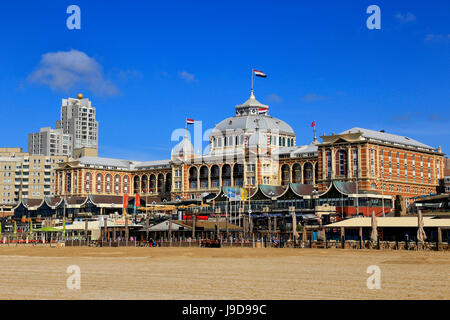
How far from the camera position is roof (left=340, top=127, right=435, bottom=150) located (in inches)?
6063

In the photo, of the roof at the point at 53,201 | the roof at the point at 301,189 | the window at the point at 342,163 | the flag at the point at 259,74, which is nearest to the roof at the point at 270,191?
the roof at the point at 301,189

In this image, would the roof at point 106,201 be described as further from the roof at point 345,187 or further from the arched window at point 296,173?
the roof at point 345,187

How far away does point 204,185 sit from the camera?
191 metres

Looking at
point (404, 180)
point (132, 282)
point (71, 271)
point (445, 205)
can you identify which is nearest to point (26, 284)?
point (132, 282)

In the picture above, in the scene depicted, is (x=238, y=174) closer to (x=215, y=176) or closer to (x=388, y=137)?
(x=215, y=176)

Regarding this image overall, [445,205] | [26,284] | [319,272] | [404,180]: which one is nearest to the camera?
[26,284]

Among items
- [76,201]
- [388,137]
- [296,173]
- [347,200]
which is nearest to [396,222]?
[347,200]

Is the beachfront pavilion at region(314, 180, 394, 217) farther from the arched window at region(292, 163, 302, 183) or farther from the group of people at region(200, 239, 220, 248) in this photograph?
the group of people at region(200, 239, 220, 248)

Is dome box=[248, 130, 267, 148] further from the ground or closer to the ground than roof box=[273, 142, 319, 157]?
further from the ground

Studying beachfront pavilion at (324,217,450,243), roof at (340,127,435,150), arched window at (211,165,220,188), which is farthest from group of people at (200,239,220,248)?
arched window at (211,165,220,188)

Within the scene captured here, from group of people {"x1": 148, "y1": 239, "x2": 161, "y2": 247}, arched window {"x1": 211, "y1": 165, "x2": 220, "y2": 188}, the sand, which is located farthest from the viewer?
arched window {"x1": 211, "y1": 165, "x2": 220, "y2": 188}

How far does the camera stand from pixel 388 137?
160 metres
